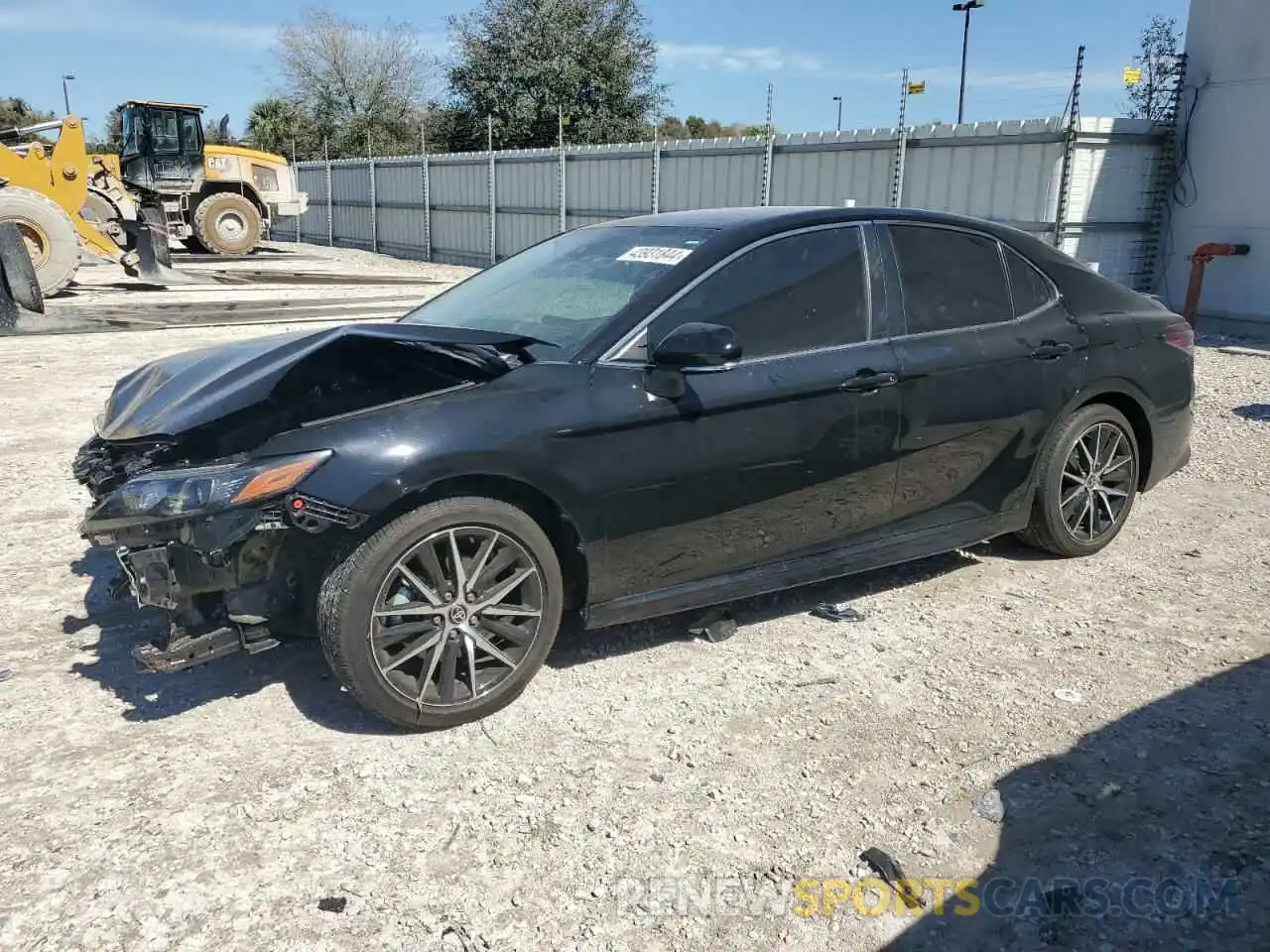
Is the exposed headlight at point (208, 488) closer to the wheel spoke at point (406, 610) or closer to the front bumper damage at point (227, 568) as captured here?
the front bumper damage at point (227, 568)

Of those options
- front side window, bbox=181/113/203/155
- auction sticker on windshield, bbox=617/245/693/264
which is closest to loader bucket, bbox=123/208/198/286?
front side window, bbox=181/113/203/155

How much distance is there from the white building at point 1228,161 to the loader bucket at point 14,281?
14499mm

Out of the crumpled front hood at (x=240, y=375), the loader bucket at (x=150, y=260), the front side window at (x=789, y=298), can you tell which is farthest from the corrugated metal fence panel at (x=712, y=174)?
the crumpled front hood at (x=240, y=375)

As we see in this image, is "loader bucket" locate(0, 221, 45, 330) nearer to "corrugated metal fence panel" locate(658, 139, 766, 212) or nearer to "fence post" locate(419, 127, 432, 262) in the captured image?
"corrugated metal fence panel" locate(658, 139, 766, 212)

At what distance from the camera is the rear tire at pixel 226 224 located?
985 inches

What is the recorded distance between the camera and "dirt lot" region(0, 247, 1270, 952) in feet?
8.32

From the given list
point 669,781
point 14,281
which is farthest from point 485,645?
point 14,281

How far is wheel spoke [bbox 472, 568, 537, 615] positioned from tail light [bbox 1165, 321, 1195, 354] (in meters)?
3.59

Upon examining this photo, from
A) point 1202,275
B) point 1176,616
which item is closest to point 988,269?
point 1176,616

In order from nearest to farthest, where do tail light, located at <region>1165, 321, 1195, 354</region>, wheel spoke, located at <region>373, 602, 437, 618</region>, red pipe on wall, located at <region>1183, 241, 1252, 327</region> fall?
wheel spoke, located at <region>373, 602, 437, 618</region> < tail light, located at <region>1165, 321, 1195, 354</region> < red pipe on wall, located at <region>1183, 241, 1252, 327</region>

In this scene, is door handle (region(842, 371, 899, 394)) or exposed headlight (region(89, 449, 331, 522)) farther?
door handle (region(842, 371, 899, 394))

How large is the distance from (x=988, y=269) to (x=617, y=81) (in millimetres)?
38984

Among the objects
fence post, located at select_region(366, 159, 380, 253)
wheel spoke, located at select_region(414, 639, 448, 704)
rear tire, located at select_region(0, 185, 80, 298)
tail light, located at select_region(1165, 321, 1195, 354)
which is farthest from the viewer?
fence post, located at select_region(366, 159, 380, 253)

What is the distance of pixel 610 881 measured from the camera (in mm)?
2672
